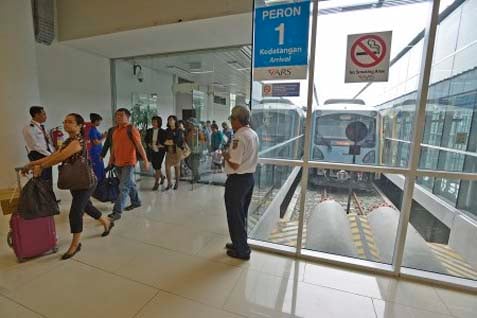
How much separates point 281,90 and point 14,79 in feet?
13.3

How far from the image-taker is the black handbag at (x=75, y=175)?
217cm

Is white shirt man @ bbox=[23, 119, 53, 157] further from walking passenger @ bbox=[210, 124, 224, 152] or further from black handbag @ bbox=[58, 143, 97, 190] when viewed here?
walking passenger @ bbox=[210, 124, 224, 152]

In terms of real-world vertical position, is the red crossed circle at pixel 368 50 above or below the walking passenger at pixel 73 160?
above

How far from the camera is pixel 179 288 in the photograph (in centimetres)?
198

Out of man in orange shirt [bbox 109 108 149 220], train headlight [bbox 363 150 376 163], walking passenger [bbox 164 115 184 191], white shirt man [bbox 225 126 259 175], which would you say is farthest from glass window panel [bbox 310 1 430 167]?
walking passenger [bbox 164 115 184 191]

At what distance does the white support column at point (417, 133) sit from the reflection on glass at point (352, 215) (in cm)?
20

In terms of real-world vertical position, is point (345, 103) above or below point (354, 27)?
below

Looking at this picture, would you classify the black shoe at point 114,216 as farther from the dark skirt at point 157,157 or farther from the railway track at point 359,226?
the railway track at point 359,226

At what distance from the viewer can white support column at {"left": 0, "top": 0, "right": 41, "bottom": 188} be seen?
138 inches

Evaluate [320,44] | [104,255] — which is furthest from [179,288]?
[320,44]

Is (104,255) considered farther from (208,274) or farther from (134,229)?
(208,274)

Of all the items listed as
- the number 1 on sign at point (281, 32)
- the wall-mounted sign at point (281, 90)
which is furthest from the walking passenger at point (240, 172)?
the number 1 on sign at point (281, 32)

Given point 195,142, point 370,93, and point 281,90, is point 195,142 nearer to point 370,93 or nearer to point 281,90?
point 281,90

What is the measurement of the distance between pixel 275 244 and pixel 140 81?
18.4 feet
